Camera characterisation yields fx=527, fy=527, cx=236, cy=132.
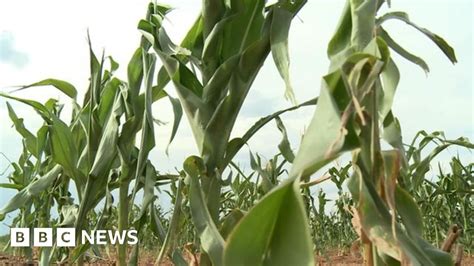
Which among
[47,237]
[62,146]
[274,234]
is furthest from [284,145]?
[47,237]

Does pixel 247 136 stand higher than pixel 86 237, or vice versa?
pixel 247 136

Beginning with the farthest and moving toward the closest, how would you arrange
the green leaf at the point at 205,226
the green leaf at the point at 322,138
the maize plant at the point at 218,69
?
the maize plant at the point at 218,69 < the green leaf at the point at 205,226 < the green leaf at the point at 322,138

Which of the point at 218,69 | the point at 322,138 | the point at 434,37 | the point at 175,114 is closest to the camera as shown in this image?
the point at 322,138

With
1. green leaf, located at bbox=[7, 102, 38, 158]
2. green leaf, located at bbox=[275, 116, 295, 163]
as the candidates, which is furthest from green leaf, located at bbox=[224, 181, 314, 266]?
green leaf, located at bbox=[7, 102, 38, 158]

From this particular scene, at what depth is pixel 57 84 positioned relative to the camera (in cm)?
141

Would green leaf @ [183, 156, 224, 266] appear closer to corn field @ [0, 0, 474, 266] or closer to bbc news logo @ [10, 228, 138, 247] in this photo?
corn field @ [0, 0, 474, 266]

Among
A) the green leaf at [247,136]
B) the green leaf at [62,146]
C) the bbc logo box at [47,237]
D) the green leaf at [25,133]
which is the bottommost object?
the bbc logo box at [47,237]

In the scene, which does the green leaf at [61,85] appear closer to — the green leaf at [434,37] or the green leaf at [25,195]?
the green leaf at [25,195]

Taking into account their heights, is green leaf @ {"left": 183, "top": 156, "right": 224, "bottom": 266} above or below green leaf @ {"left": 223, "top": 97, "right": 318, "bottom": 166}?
below

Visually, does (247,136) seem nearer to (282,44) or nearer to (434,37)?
(282,44)

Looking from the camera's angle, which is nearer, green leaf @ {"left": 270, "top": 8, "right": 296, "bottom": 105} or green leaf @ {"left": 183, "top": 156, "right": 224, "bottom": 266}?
green leaf @ {"left": 183, "top": 156, "right": 224, "bottom": 266}

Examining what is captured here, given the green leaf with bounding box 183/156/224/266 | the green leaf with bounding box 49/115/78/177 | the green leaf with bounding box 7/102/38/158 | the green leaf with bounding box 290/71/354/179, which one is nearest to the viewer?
the green leaf with bounding box 290/71/354/179

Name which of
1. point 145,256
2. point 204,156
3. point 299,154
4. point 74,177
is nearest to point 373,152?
point 299,154

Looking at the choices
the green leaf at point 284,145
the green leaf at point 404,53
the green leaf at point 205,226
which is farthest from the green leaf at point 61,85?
the green leaf at point 404,53
